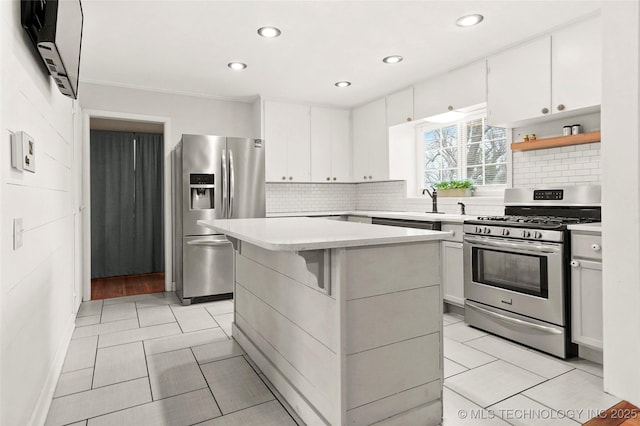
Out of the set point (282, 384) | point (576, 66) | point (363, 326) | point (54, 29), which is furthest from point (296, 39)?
point (282, 384)

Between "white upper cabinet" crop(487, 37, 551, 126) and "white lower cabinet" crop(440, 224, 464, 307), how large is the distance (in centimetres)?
109

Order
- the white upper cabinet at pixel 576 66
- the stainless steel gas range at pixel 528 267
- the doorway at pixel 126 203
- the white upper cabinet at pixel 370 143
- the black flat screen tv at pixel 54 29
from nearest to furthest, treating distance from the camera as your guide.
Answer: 1. the black flat screen tv at pixel 54 29
2. the stainless steel gas range at pixel 528 267
3. the white upper cabinet at pixel 576 66
4. the white upper cabinet at pixel 370 143
5. the doorway at pixel 126 203

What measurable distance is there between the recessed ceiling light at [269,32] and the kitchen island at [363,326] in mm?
1881

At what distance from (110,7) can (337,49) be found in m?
1.80

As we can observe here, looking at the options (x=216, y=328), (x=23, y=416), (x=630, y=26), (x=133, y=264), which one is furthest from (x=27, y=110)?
(x=133, y=264)

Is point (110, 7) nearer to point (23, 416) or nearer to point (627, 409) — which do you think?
point (23, 416)

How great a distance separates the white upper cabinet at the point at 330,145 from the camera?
540 centimetres

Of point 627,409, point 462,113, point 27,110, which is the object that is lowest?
point 627,409

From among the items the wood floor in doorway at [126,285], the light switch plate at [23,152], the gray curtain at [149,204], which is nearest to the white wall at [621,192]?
the light switch plate at [23,152]

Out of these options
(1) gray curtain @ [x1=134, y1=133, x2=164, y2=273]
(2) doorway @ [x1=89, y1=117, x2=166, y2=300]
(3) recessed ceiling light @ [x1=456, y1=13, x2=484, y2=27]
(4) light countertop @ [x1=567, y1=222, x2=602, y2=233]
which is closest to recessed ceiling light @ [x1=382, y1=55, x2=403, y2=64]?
(3) recessed ceiling light @ [x1=456, y1=13, x2=484, y2=27]

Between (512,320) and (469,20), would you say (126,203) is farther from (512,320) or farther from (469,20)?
(512,320)

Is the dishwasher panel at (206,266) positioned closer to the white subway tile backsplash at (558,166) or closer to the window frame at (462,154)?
the window frame at (462,154)

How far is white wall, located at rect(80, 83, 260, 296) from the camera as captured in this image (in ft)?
14.7

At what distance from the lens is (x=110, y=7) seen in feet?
8.96
